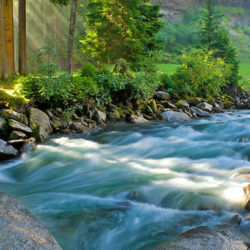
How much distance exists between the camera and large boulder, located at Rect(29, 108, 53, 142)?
8.84 metres

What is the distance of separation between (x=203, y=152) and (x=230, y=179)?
97.5 inches

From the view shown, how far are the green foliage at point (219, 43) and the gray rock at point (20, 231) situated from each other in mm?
19406

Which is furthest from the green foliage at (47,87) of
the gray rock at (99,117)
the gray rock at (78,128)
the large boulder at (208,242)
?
the large boulder at (208,242)

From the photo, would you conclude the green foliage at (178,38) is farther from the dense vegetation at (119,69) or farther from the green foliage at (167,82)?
the green foliage at (167,82)

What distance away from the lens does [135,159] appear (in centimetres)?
827

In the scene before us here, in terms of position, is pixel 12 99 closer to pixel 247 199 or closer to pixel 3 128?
pixel 3 128

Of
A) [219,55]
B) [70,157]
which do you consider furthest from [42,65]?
[219,55]

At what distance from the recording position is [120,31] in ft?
48.6

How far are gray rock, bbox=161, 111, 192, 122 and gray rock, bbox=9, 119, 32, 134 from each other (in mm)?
6785

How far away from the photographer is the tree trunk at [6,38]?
1205cm

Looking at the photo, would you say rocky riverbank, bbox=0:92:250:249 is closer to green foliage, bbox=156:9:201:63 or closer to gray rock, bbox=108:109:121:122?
gray rock, bbox=108:109:121:122

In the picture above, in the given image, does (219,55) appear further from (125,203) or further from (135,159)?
(125,203)

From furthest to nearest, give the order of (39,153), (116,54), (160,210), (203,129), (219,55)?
(219,55) < (116,54) < (203,129) < (39,153) < (160,210)

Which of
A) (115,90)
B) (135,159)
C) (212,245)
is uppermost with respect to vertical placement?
(115,90)
